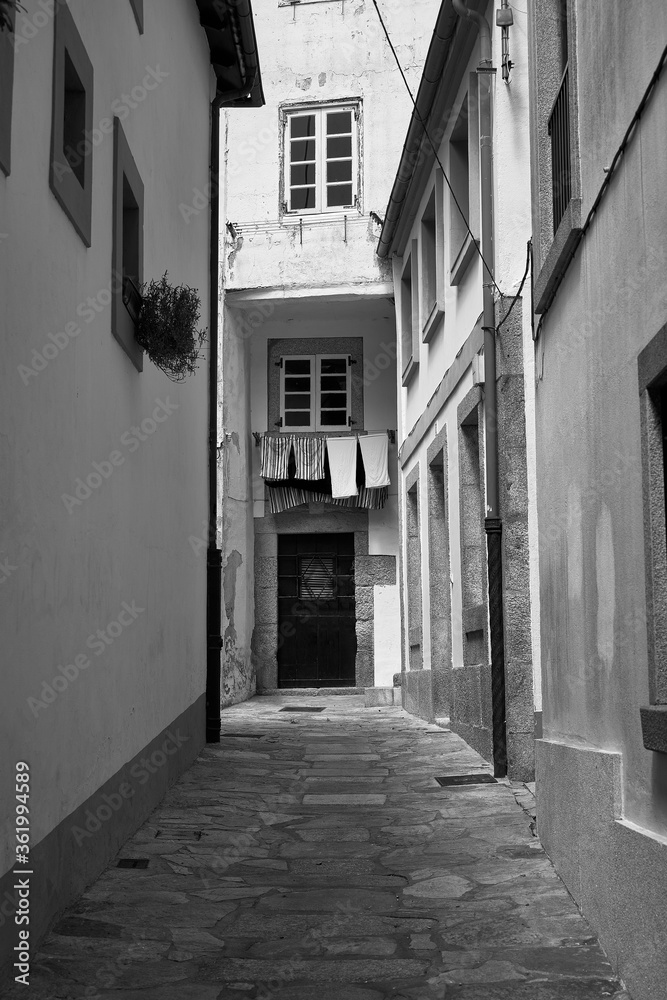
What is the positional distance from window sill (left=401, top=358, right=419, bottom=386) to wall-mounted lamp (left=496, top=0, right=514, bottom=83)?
5.10 m

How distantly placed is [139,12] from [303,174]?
34.4 ft

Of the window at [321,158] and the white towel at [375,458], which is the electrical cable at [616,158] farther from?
the white towel at [375,458]

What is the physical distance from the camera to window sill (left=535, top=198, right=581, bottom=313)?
530 cm

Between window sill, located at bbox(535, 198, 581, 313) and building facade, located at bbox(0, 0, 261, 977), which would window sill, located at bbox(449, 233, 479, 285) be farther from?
window sill, located at bbox(535, 198, 581, 313)

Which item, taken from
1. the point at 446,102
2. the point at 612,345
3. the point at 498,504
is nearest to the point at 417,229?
the point at 446,102

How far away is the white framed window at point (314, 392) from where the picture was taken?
19.3 metres

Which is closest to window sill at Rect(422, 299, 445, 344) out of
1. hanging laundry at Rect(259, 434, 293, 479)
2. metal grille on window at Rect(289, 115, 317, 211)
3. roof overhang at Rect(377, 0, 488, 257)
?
roof overhang at Rect(377, 0, 488, 257)

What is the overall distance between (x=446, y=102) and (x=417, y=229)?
2776 mm

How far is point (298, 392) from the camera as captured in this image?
19359 millimetres

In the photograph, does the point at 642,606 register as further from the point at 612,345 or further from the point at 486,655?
the point at 486,655

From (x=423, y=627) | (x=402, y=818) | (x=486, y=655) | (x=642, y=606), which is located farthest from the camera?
(x=423, y=627)

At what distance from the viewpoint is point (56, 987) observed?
420cm

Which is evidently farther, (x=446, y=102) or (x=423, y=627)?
(x=423, y=627)

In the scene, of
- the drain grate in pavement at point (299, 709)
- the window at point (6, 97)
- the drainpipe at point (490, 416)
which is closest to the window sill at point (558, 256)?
the window at point (6, 97)
